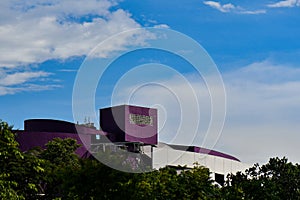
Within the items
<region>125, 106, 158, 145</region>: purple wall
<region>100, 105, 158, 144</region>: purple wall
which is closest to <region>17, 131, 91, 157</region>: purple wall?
<region>100, 105, 158, 144</region>: purple wall

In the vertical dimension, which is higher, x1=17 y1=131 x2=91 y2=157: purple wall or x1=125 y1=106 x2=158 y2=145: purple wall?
x1=125 y1=106 x2=158 y2=145: purple wall

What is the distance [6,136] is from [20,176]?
26.0 feet

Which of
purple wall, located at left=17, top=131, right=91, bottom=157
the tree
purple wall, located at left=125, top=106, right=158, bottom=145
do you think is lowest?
the tree

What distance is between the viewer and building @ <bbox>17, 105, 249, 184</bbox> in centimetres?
5688

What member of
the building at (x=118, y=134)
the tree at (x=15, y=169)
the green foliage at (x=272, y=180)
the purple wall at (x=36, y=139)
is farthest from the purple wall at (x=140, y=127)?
the tree at (x=15, y=169)

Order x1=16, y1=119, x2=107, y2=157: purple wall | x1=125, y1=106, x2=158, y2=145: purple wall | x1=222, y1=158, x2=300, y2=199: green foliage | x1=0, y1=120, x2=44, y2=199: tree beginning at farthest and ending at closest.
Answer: x1=125, y1=106, x2=158, y2=145: purple wall → x1=16, y1=119, x2=107, y2=157: purple wall → x1=222, y1=158, x2=300, y2=199: green foliage → x1=0, y1=120, x2=44, y2=199: tree

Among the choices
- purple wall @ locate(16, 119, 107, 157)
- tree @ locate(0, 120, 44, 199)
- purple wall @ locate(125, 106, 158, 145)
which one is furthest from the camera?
purple wall @ locate(125, 106, 158, 145)

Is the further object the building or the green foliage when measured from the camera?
the building

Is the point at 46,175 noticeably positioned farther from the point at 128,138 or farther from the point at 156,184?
the point at 128,138

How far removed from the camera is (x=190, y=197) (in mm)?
29766

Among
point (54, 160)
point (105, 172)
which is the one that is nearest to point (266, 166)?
point (105, 172)

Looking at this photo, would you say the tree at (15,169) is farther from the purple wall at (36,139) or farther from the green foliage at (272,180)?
the purple wall at (36,139)

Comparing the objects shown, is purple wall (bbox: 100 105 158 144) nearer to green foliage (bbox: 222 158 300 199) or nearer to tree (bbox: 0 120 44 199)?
green foliage (bbox: 222 158 300 199)

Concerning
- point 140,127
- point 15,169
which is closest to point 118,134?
point 140,127
